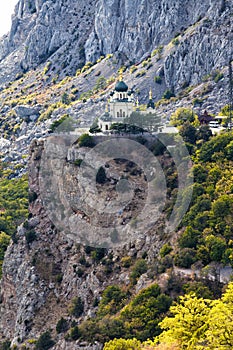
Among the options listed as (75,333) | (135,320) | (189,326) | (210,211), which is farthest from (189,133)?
(189,326)

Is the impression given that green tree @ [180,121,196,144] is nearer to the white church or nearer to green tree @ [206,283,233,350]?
the white church

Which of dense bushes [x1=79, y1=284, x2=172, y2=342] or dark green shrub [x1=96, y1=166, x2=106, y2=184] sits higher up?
dark green shrub [x1=96, y1=166, x2=106, y2=184]

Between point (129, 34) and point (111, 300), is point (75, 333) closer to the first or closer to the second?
point (111, 300)

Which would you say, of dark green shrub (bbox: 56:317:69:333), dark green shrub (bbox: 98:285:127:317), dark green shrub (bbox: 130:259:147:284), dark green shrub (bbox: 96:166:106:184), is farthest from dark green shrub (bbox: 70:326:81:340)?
dark green shrub (bbox: 96:166:106:184)

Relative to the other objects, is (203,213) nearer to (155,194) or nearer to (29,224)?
(155,194)

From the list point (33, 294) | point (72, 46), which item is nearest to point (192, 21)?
point (72, 46)
